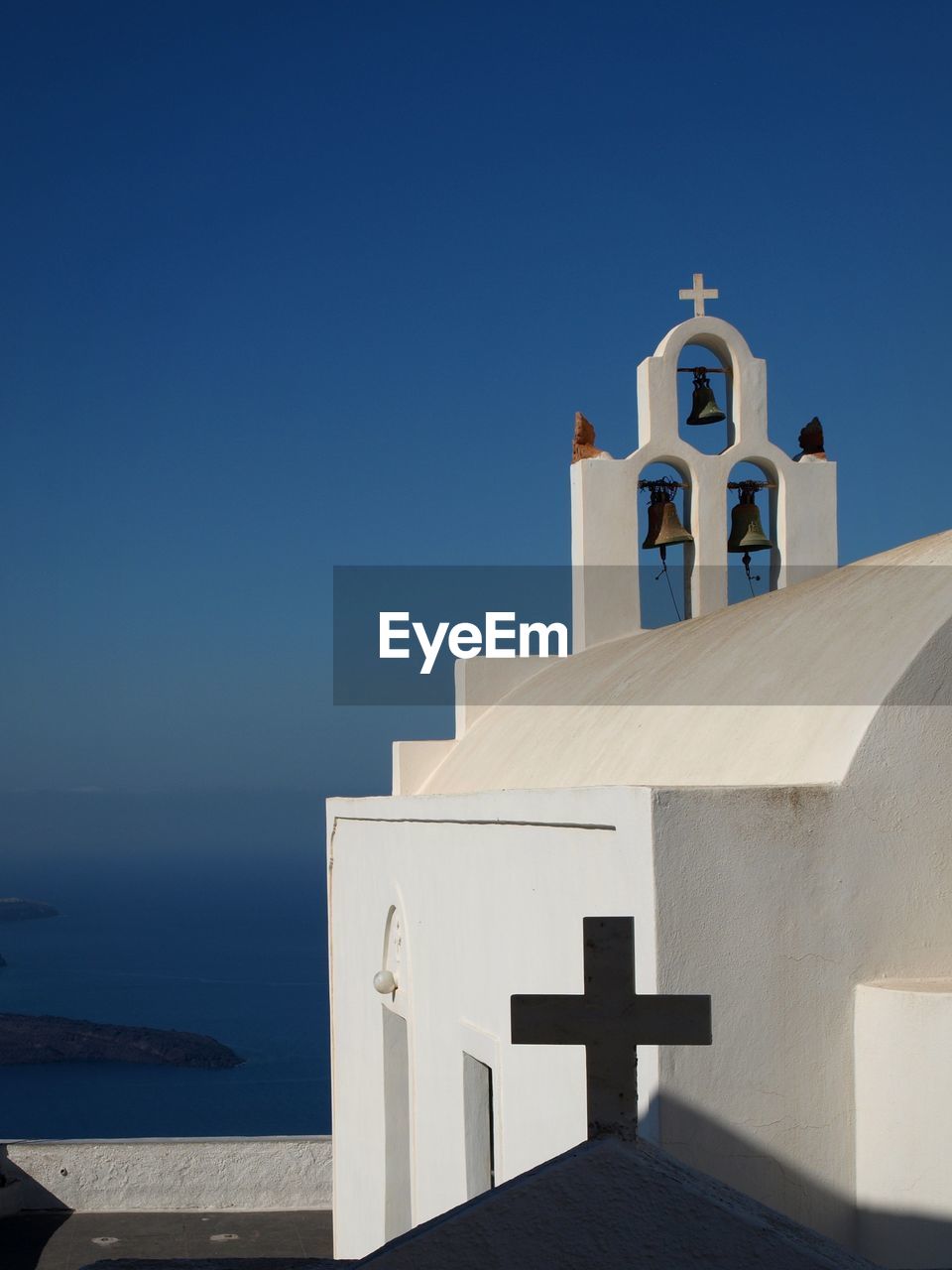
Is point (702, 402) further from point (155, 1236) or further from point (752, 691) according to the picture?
point (155, 1236)

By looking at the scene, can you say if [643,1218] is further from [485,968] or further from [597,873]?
[485,968]

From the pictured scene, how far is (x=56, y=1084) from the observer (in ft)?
131

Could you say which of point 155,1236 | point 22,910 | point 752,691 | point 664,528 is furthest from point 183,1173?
point 22,910

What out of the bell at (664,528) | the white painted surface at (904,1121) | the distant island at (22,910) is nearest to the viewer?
the white painted surface at (904,1121)

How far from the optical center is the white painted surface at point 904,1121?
5.06 metres

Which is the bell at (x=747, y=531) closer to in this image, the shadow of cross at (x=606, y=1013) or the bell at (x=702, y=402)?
the bell at (x=702, y=402)

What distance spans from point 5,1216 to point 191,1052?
32.4m

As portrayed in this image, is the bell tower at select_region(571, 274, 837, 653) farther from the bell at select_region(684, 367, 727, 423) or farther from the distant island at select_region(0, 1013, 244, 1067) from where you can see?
the distant island at select_region(0, 1013, 244, 1067)

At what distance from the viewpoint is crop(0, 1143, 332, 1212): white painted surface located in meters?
14.0

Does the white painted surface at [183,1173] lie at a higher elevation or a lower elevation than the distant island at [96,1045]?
higher

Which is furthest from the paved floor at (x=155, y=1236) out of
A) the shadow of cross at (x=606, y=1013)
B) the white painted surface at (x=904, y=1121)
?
the shadow of cross at (x=606, y=1013)

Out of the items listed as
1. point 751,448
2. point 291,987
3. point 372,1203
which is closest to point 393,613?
point 751,448

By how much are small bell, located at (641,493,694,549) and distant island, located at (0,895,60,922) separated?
89.6 m

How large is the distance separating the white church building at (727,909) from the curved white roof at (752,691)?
2 cm
